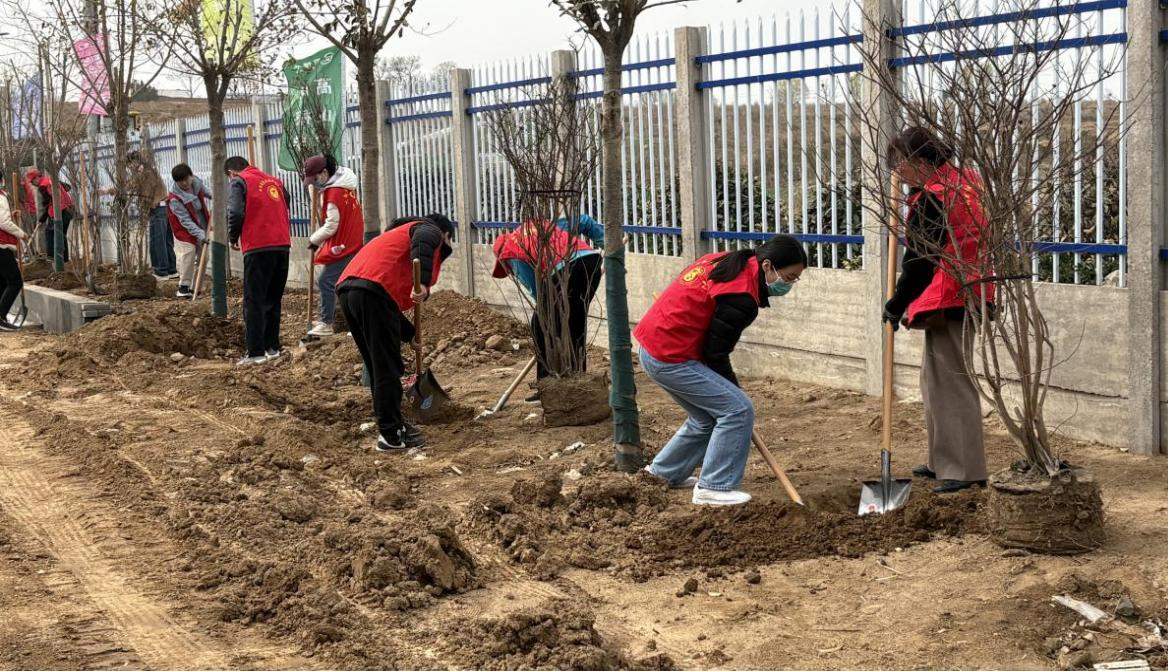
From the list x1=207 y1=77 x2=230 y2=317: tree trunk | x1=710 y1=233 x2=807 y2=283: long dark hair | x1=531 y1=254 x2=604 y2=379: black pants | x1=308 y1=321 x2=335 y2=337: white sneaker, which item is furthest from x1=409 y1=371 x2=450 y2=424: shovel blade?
x1=207 y1=77 x2=230 y2=317: tree trunk

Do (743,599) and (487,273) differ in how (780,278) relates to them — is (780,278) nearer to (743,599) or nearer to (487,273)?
(743,599)

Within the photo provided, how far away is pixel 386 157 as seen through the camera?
51.8 feet

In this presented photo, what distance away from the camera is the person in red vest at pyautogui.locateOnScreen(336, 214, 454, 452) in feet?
25.4

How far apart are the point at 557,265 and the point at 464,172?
207 inches

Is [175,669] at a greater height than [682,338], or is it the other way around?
[682,338]

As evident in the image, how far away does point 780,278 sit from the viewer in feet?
19.0

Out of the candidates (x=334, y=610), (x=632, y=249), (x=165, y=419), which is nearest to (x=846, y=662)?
(x=334, y=610)

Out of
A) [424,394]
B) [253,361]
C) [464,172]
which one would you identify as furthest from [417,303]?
[464,172]

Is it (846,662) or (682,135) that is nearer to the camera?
(846,662)

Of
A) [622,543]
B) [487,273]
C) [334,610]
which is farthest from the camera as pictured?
[487,273]

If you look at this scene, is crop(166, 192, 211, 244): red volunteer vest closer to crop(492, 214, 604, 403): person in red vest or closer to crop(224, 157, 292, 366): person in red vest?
crop(224, 157, 292, 366): person in red vest

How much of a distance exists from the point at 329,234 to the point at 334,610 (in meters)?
7.03

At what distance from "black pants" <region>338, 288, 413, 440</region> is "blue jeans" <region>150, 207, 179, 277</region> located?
12744mm

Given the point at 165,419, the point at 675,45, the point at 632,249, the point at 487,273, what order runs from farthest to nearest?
the point at 487,273 → the point at 632,249 → the point at 675,45 → the point at 165,419
